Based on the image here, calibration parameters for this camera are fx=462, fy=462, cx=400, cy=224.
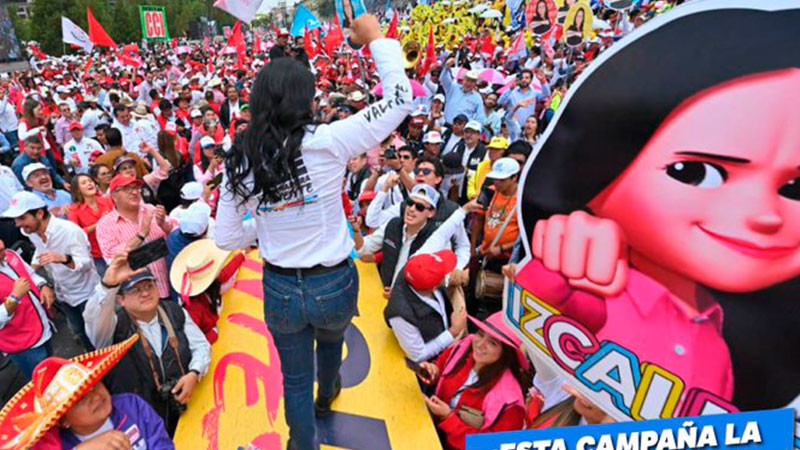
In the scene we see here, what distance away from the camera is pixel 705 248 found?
143 cm

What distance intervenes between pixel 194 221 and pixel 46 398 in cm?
186

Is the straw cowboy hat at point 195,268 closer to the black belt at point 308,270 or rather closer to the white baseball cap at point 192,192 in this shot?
the white baseball cap at point 192,192

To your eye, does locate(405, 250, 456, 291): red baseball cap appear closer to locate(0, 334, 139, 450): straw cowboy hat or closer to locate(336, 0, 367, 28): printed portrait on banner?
locate(336, 0, 367, 28): printed portrait on banner

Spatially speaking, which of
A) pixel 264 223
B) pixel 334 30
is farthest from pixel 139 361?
pixel 334 30

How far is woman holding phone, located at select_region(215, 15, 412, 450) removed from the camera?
1.65 m

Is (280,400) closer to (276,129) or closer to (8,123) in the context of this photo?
(276,129)

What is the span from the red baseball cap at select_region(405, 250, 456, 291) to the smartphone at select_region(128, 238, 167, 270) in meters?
1.40

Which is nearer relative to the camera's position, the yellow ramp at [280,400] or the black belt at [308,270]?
the black belt at [308,270]

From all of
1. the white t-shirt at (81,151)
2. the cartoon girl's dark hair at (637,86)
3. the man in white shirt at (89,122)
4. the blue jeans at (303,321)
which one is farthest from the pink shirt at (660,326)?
the man in white shirt at (89,122)

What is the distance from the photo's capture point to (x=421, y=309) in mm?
2910

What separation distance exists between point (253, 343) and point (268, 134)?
1.88 metres

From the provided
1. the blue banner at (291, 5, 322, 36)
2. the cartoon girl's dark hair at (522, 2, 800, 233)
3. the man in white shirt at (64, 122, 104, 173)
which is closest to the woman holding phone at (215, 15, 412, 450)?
the cartoon girl's dark hair at (522, 2, 800, 233)

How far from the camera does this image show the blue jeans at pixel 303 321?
1.84m

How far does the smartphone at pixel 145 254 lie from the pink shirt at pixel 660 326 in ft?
6.28
